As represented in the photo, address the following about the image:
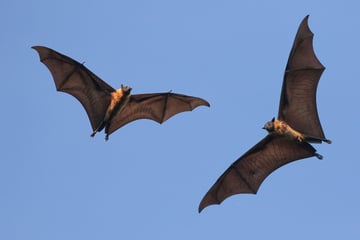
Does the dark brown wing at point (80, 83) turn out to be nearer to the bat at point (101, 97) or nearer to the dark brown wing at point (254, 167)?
the bat at point (101, 97)

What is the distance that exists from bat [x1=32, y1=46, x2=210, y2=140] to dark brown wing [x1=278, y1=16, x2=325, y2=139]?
3.54 meters

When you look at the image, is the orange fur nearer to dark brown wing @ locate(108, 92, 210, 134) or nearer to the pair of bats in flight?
the pair of bats in flight

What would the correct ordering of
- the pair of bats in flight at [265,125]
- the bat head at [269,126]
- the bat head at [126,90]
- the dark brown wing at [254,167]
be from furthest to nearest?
the bat head at [126,90]
the dark brown wing at [254,167]
the pair of bats in flight at [265,125]
the bat head at [269,126]

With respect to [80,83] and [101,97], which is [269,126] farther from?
[80,83]

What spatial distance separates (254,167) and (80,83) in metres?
6.76

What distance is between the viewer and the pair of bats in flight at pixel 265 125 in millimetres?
23781

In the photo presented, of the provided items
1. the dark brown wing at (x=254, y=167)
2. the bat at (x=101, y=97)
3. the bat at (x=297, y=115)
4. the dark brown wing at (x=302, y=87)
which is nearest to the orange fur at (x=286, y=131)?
the bat at (x=297, y=115)

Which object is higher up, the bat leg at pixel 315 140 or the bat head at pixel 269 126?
the bat head at pixel 269 126

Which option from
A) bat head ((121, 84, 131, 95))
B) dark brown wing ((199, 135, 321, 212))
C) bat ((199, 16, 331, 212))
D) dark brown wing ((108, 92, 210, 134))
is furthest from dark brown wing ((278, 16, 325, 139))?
bat head ((121, 84, 131, 95))

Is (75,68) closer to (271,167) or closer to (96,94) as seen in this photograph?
(96,94)

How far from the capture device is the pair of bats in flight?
78.0ft

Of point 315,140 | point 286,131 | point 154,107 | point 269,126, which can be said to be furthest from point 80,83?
point 315,140

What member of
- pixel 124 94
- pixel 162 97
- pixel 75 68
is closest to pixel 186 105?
pixel 162 97

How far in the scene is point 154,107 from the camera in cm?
2695
